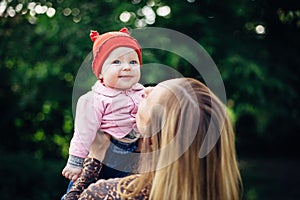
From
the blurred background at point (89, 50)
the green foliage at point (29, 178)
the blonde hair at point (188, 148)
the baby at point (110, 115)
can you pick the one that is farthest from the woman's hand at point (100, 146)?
the green foliage at point (29, 178)

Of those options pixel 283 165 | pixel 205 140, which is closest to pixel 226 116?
pixel 205 140

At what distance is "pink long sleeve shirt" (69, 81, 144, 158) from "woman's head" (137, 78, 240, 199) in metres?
0.24

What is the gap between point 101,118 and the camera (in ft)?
5.98

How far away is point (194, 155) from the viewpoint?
1545 millimetres

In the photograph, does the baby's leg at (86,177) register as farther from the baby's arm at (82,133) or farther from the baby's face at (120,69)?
the baby's face at (120,69)

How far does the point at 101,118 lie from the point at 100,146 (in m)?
0.08

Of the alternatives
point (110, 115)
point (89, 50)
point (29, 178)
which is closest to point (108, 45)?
point (110, 115)

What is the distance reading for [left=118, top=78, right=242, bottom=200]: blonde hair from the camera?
1.53m

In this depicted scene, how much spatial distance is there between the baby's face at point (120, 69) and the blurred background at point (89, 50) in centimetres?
293

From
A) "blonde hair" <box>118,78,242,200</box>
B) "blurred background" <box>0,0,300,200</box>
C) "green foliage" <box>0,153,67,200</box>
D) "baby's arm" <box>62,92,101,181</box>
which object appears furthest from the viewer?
"green foliage" <box>0,153,67,200</box>

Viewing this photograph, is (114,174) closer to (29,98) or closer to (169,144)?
(169,144)

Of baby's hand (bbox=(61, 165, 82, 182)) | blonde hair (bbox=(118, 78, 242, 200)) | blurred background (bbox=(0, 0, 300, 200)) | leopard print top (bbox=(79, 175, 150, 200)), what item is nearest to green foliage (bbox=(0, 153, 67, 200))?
blurred background (bbox=(0, 0, 300, 200))

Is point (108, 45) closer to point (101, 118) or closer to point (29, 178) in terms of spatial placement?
point (101, 118)

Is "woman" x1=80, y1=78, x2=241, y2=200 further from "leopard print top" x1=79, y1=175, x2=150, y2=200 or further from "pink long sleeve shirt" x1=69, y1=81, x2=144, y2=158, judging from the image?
"pink long sleeve shirt" x1=69, y1=81, x2=144, y2=158
